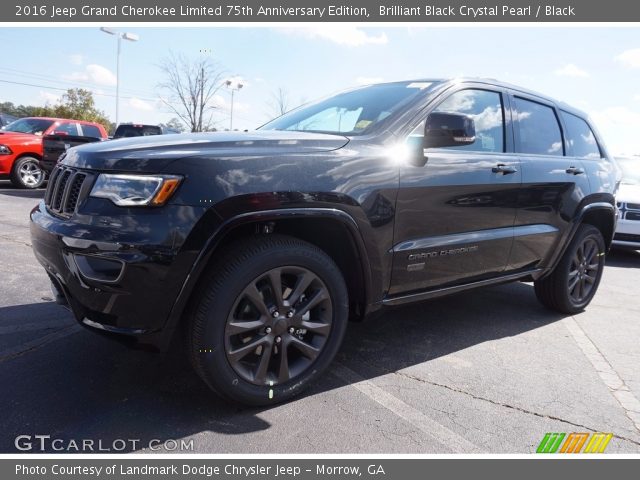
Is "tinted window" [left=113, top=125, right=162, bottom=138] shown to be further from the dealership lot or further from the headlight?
the headlight

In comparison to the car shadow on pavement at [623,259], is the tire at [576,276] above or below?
above

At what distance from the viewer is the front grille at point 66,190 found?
2262 mm

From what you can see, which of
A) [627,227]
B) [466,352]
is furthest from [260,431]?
[627,227]

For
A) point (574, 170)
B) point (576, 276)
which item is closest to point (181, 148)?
point (574, 170)

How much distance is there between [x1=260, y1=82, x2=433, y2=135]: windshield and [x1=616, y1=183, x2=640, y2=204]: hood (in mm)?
6221

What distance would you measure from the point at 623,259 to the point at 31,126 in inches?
496

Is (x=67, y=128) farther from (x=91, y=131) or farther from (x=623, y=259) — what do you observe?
(x=623, y=259)

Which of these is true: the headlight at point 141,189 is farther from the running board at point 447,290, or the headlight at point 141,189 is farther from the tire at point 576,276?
the tire at point 576,276

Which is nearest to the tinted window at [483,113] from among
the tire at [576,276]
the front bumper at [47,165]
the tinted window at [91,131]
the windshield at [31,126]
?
the tire at [576,276]

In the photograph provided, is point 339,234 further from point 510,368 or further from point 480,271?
point 510,368

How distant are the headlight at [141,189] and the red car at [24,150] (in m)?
9.64

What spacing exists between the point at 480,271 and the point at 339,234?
129cm
